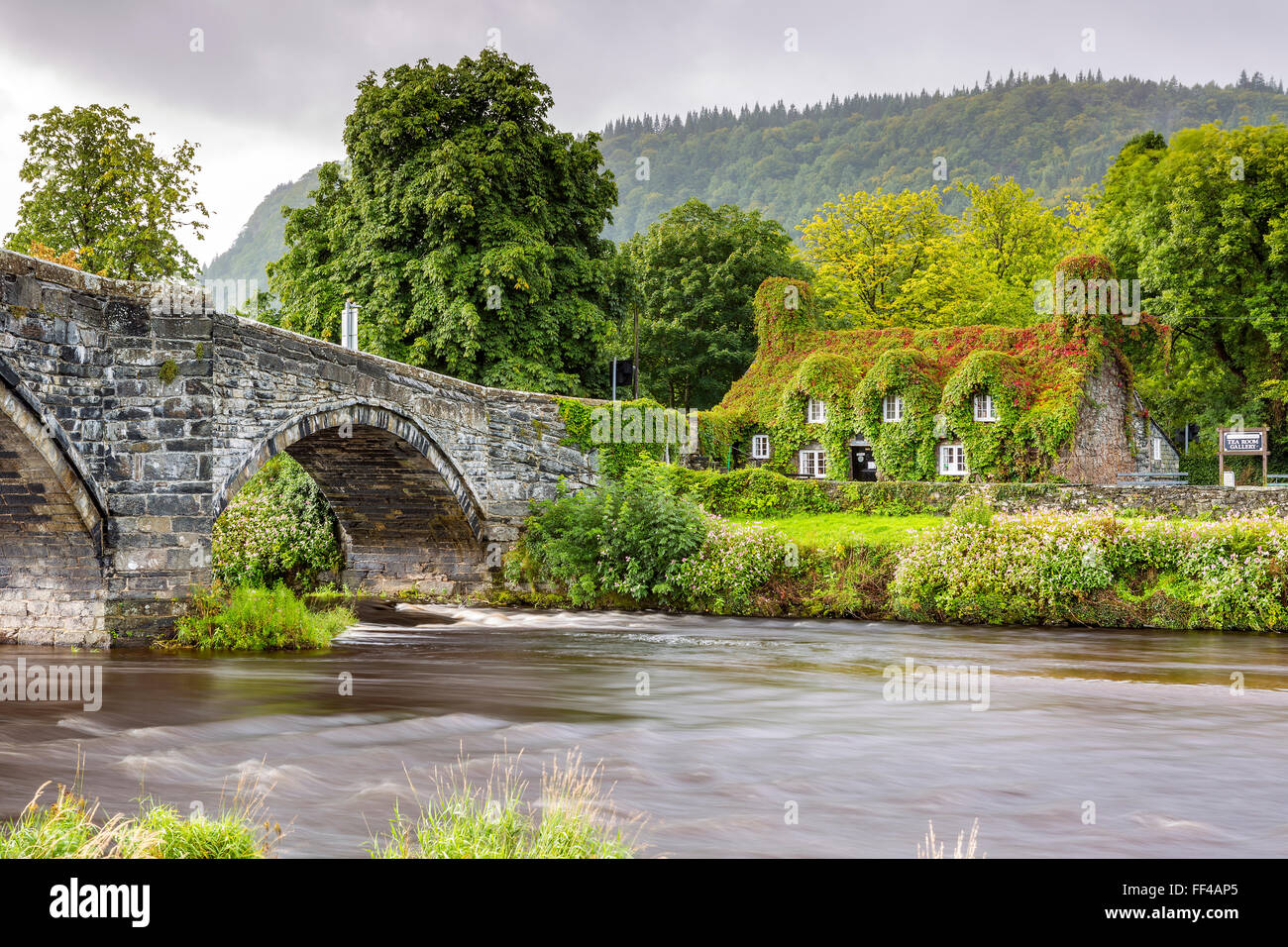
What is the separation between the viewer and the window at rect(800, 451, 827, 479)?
1399 inches

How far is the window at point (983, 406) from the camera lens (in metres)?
32.2

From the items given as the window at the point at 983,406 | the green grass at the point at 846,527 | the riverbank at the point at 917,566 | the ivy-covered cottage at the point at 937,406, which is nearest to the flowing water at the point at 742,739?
the riverbank at the point at 917,566

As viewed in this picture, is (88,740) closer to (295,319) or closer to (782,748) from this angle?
(782,748)

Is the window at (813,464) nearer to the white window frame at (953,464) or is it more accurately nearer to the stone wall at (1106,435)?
the white window frame at (953,464)

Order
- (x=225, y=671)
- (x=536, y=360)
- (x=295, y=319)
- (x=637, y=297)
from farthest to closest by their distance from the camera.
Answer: (x=637, y=297) < (x=295, y=319) < (x=536, y=360) < (x=225, y=671)

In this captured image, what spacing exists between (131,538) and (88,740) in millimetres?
4976

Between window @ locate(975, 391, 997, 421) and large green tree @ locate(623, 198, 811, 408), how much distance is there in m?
14.4

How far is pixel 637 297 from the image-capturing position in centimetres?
3419

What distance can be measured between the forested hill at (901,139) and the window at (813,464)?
8298cm

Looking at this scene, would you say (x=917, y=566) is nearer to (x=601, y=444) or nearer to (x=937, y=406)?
(x=601, y=444)

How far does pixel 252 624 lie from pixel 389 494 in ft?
21.5
